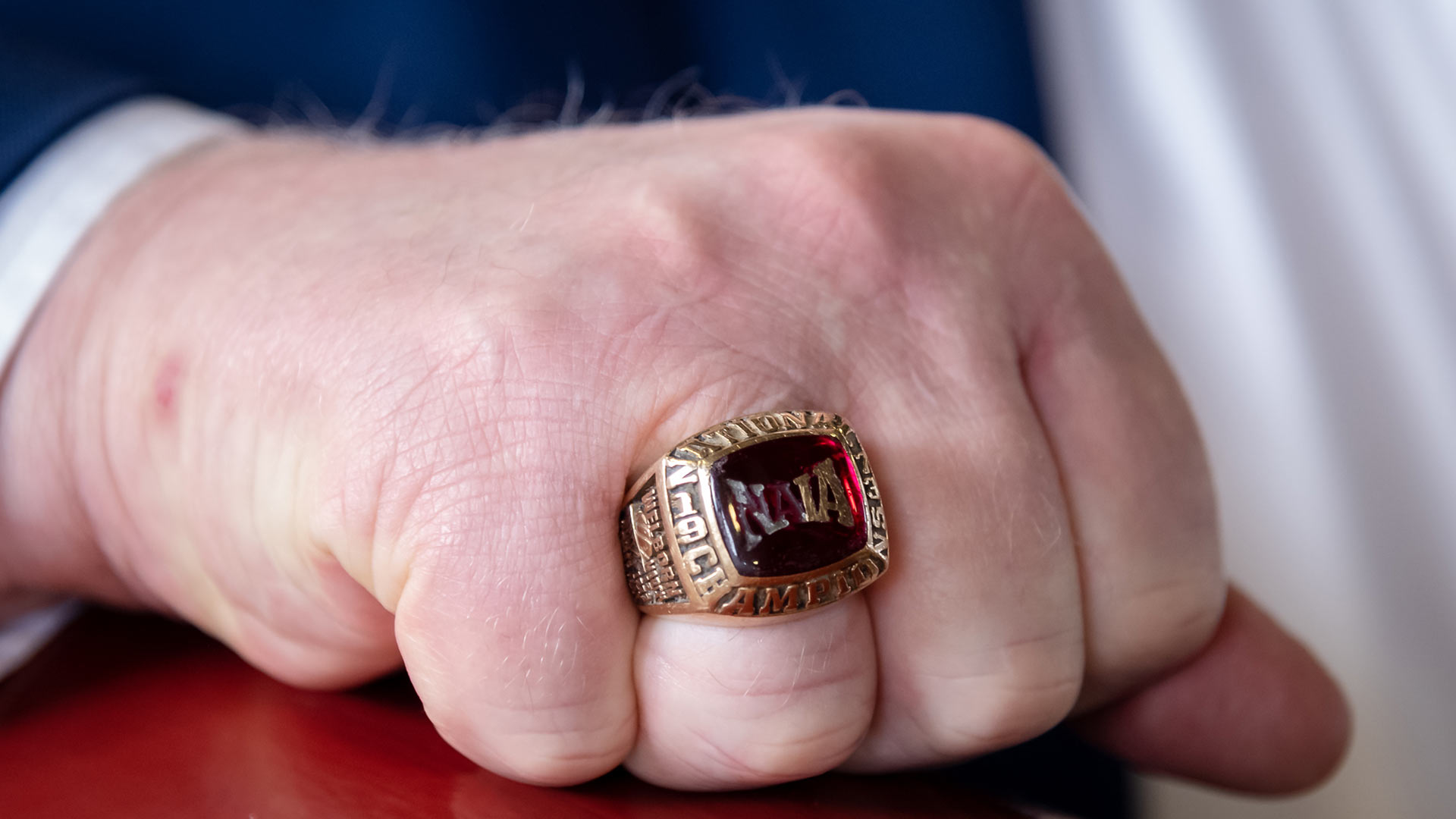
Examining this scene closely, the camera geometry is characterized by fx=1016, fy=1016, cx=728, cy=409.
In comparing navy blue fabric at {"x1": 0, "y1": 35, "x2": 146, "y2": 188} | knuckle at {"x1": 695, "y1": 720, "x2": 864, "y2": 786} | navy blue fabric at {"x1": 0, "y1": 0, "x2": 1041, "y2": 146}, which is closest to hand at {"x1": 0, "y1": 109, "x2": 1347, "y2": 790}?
knuckle at {"x1": 695, "y1": 720, "x2": 864, "y2": 786}

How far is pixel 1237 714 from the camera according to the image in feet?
1.88

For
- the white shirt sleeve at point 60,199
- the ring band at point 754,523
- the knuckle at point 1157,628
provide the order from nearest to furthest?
the ring band at point 754,523 → the knuckle at point 1157,628 → the white shirt sleeve at point 60,199

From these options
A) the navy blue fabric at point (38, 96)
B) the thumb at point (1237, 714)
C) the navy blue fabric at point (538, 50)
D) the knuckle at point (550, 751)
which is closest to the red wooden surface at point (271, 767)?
the knuckle at point (550, 751)

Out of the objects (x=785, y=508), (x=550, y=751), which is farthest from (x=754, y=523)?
Answer: (x=550, y=751)

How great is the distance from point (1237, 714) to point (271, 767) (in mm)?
508

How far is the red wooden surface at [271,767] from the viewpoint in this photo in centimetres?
44

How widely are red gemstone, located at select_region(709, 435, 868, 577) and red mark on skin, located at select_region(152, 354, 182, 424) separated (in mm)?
316

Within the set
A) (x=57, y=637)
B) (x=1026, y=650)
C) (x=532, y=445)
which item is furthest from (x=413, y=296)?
(x=57, y=637)

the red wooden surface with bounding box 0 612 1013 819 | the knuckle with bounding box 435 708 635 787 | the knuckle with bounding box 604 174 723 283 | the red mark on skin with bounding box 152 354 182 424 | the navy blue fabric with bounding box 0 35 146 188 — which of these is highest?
the knuckle with bounding box 604 174 723 283

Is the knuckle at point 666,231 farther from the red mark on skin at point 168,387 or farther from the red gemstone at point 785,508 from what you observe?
the red mark on skin at point 168,387

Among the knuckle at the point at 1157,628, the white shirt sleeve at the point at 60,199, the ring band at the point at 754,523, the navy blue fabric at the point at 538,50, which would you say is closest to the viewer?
the ring band at the point at 754,523

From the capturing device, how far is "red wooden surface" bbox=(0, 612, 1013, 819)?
44 cm

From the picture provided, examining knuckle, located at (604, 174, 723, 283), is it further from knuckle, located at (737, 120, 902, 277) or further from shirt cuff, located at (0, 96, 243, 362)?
shirt cuff, located at (0, 96, 243, 362)

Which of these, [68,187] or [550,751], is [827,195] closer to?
[550,751]
